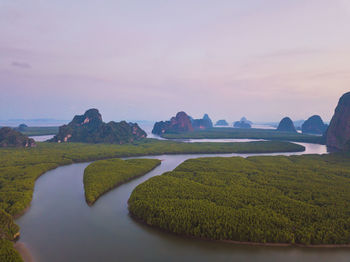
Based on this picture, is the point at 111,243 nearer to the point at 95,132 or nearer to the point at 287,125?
the point at 95,132

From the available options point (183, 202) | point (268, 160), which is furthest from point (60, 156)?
point (268, 160)

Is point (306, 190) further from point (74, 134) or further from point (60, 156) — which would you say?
point (74, 134)

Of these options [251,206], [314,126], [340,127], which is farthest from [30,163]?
[314,126]

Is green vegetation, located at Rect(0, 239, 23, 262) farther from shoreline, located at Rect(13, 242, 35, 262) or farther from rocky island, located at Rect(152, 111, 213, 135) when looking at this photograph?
rocky island, located at Rect(152, 111, 213, 135)

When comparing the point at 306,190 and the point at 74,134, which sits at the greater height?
the point at 74,134

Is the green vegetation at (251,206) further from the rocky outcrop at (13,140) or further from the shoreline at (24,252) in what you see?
the rocky outcrop at (13,140)
